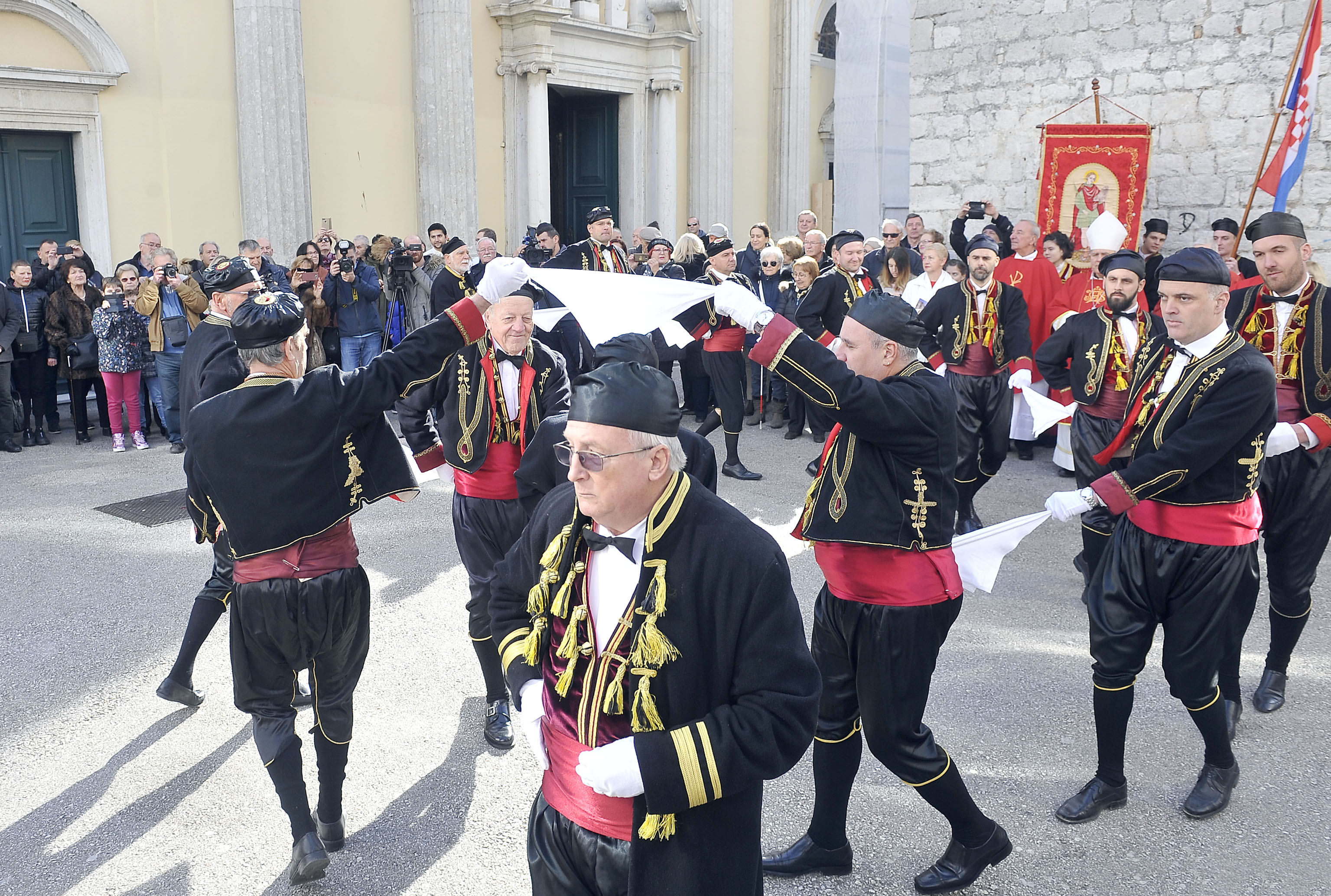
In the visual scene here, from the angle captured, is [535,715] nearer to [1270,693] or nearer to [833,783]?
[833,783]

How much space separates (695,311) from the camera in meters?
9.81

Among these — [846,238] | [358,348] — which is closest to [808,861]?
[846,238]

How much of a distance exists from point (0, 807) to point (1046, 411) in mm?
5066

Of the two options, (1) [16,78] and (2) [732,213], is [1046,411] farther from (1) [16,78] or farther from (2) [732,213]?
(2) [732,213]

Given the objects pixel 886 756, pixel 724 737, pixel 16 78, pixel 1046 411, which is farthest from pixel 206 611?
pixel 16 78

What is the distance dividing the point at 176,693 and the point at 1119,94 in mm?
9743

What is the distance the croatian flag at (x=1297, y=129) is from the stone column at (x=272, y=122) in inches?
425

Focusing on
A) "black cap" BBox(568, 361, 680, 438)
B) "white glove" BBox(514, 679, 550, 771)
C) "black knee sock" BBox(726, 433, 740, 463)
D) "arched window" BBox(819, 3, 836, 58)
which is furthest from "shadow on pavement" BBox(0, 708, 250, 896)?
"arched window" BBox(819, 3, 836, 58)

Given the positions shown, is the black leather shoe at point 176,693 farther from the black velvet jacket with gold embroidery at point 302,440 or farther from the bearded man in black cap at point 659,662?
the bearded man in black cap at point 659,662

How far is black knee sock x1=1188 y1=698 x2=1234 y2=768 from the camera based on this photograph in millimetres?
3885

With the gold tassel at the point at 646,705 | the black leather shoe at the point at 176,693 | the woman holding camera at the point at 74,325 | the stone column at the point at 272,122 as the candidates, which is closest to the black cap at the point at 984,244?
the black leather shoe at the point at 176,693

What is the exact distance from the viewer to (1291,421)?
473 centimetres

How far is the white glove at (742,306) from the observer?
10.7 feet

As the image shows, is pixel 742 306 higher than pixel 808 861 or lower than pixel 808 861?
higher
